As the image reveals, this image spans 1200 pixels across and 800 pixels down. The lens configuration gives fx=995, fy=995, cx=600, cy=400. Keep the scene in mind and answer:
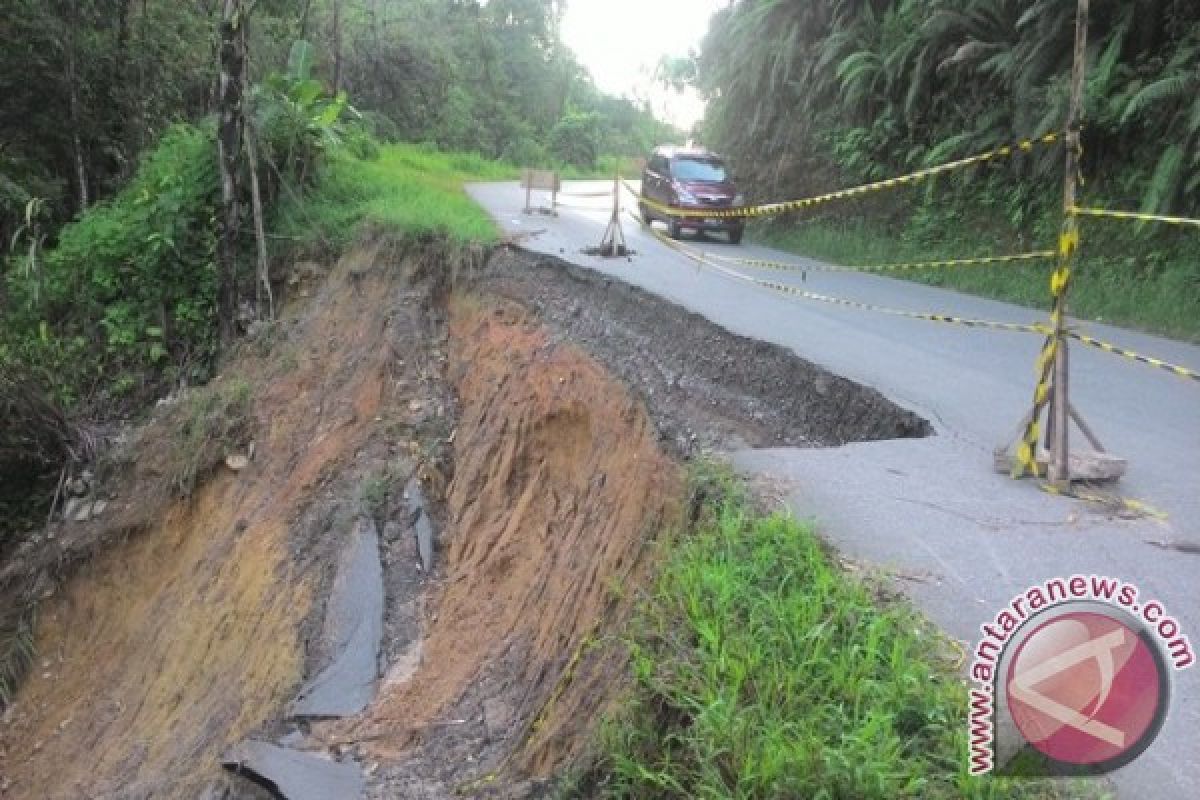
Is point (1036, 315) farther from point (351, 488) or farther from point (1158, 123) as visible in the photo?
point (351, 488)

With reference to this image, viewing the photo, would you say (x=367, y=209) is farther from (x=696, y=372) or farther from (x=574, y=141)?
(x=574, y=141)

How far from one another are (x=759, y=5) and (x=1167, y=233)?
13063 mm

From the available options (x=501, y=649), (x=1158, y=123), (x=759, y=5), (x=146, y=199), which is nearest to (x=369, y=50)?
(x=759, y=5)

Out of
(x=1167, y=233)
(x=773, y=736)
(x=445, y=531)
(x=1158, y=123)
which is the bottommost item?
(x=445, y=531)

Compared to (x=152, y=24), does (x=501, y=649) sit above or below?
below

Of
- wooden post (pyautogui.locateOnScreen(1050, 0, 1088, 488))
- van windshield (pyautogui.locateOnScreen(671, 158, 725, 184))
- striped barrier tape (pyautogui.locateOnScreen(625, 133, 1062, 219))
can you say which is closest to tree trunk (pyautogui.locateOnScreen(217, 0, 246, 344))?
striped barrier tape (pyautogui.locateOnScreen(625, 133, 1062, 219))

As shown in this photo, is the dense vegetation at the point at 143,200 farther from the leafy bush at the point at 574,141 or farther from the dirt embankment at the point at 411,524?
the leafy bush at the point at 574,141

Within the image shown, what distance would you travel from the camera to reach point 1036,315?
39.8 ft

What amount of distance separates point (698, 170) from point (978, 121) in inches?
224

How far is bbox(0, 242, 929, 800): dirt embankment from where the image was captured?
5.93 metres

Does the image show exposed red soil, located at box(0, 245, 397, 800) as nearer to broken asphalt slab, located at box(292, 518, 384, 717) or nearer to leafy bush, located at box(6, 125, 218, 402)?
broken asphalt slab, located at box(292, 518, 384, 717)

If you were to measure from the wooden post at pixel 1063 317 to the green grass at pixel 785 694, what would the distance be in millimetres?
1841

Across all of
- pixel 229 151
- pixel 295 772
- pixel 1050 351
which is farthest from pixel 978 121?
pixel 295 772

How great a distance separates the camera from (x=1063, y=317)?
543 cm
